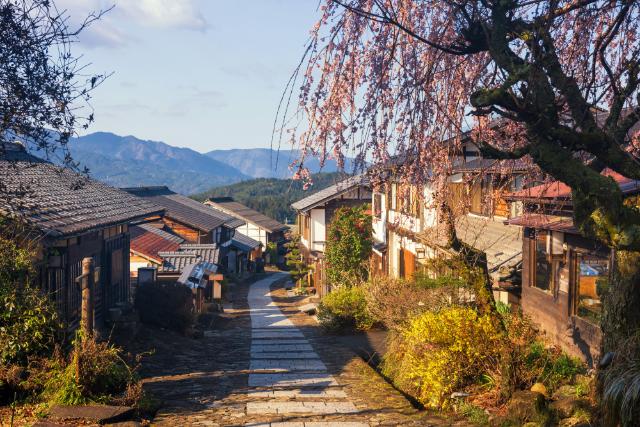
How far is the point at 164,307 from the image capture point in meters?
18.6

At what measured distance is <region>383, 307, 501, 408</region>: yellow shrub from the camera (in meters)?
10.0

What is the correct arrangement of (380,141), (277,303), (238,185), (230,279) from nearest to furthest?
1. (380,141)
2. (277,303)
3. (230,279)
4. (238,185)

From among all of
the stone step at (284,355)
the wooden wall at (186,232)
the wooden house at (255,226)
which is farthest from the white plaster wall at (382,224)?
the wooden house at (255,226)

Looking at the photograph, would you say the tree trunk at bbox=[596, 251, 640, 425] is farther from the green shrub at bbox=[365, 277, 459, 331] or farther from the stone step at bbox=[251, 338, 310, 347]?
the stone step at bbox=[251, 338, 310, 347]

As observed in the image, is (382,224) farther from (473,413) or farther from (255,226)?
(255,226)

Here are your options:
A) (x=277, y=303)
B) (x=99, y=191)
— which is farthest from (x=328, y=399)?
(x=277, y=303)

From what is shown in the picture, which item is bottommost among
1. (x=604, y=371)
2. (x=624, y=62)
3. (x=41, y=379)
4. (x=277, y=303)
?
(x=277, y=303)

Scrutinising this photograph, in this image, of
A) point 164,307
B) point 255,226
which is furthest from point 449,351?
point 255,226

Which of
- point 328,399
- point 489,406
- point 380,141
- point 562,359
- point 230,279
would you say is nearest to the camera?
point 380,141

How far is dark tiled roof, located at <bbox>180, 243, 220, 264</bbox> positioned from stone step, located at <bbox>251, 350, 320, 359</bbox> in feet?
58.4

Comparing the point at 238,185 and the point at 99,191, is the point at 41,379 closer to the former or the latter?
the point at 99,191

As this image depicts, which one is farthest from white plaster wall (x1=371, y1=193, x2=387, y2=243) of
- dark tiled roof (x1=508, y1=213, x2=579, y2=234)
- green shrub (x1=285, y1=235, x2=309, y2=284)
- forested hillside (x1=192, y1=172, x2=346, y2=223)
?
forested hillside (x1=192, y1=172, x2=346, y2=223)

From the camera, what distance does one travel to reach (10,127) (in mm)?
6652

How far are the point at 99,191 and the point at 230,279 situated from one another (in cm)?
2846
